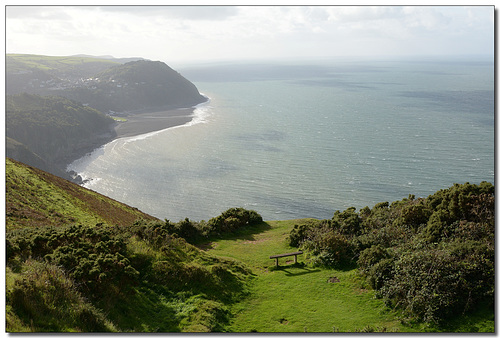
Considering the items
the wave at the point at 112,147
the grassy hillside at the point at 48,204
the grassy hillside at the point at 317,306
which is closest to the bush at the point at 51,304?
the grassy hillside at the point at 317,306

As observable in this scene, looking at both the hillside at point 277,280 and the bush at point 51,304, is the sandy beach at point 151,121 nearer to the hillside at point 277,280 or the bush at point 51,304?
the hillside at point 277,280

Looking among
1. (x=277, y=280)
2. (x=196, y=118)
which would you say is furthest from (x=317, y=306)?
(x=196, y=118)

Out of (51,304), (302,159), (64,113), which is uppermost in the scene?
(64,113)

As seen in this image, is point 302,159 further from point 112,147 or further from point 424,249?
point 424,249

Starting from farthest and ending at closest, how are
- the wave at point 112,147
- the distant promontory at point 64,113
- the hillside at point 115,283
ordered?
the distant promontory at point 64,113 → the wave at point 112,147 → the hillside at point 115,283

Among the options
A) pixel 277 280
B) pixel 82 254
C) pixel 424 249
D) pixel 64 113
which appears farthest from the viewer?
pixel 64 113

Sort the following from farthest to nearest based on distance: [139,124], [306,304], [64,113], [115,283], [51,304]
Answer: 1. [139,124]
2. [64,113]
3. [306,304]
4. [115,283]
5. [51,304]
